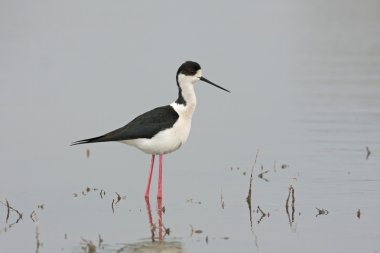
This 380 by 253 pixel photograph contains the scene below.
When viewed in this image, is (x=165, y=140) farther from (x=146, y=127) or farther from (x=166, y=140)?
(x=146, y=127)

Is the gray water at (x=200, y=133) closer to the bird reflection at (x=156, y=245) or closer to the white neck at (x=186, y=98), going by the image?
the bird reflection at (x=156, y=245)

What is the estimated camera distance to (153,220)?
8.20m

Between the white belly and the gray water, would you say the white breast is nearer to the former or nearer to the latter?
the white belly

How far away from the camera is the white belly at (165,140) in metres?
9.05

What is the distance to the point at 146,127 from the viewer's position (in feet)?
29.6

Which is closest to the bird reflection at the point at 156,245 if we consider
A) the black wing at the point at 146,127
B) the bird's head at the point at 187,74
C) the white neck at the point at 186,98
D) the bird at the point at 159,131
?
the bird at the point at 159,131

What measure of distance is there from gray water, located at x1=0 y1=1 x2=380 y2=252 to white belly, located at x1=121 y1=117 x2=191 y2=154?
41cm

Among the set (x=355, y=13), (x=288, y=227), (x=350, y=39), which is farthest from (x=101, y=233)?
(x=355, y=13)

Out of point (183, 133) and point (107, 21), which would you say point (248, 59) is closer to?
point (107, 21)

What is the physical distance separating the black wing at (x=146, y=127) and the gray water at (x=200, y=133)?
55 cm

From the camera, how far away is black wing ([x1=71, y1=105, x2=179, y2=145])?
8.88m

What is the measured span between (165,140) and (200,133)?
7.80 ft

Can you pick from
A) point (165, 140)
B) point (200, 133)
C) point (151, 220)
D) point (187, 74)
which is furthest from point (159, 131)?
point (200, 133)

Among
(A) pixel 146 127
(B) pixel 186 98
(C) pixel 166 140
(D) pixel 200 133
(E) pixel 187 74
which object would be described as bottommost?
(C) pixel 166 140
